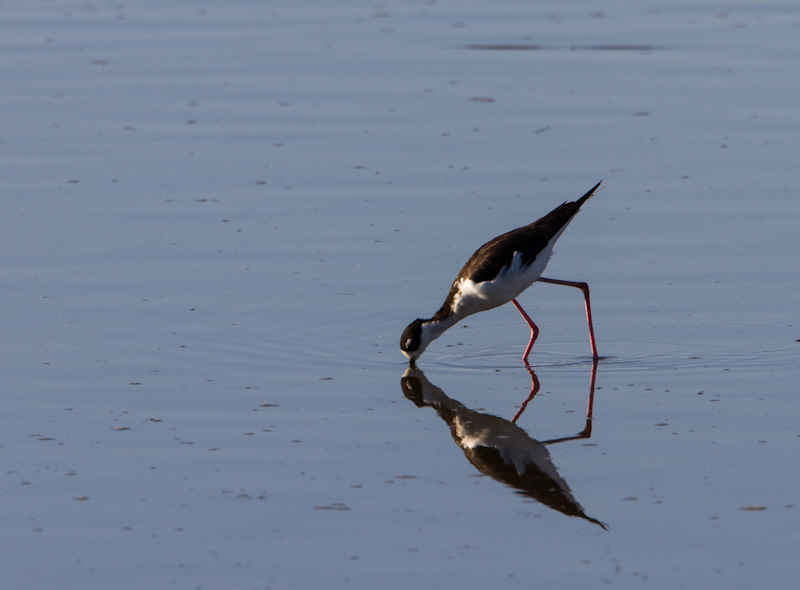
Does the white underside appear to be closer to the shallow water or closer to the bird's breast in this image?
the bird's breast

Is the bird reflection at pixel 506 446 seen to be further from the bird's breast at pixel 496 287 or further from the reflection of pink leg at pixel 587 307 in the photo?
the bird's breast at pixel 496 287

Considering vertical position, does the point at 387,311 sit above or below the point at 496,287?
below

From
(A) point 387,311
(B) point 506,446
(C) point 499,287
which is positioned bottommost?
(B) point 506,446

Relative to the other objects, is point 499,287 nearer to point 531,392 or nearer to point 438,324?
point 438,324

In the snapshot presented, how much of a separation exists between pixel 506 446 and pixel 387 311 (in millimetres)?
2490

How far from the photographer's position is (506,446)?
7027 mm

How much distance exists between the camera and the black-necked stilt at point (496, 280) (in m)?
8.48

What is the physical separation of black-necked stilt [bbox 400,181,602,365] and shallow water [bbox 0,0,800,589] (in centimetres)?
23

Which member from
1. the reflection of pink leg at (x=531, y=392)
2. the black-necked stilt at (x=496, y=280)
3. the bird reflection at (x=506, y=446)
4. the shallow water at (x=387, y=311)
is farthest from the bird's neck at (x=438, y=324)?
the reflection of pink leg at (x=531, y=392)

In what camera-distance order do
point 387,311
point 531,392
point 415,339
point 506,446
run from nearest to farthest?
point 506,446, point 531,392, point 415,339, point 387,311

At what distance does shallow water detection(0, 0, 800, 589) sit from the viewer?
589 centimetres

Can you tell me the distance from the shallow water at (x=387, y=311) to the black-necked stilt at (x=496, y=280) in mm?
232

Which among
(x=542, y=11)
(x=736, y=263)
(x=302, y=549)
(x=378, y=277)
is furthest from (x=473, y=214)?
(x=542, y=11)

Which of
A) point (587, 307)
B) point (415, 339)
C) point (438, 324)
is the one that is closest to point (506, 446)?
point (415, 339)
